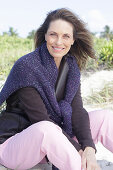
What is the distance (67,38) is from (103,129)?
0.78 m

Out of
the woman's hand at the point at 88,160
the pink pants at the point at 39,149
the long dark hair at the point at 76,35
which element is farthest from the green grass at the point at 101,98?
the pink pants at the point at 39,149

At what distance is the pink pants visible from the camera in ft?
6.10

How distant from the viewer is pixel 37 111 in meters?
2.09

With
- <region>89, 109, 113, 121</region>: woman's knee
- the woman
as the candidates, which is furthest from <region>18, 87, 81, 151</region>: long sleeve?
<region>89, 109, 113, 121</region>: woman's knee

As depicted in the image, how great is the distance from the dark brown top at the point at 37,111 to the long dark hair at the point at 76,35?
557 mm

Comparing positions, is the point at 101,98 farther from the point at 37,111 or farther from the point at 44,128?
the point at 44,128

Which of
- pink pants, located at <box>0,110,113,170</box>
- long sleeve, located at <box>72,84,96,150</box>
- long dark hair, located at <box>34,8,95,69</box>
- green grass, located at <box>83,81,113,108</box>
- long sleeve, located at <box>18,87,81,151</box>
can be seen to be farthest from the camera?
green grass, located at <box>83,81,113,108</box>

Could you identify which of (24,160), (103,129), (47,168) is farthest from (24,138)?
(103,129)

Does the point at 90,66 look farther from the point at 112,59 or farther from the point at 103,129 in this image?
the point at 103,129

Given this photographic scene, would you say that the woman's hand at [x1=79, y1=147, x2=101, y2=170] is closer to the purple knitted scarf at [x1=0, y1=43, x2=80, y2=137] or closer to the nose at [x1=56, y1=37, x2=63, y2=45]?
the purple knitted scarf at [x1=0, y1=43, x2=80, y2=137]

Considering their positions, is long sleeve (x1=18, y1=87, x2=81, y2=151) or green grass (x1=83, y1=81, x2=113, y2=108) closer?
long sleeve (x1=18, y1=87, x2=81, y2=151)

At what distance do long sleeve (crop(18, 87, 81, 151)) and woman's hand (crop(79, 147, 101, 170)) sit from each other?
0.30 ft

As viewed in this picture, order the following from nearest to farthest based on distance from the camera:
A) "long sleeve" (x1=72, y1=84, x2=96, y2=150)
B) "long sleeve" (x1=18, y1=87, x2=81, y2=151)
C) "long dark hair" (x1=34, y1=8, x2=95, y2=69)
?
"long sleeve" (x1=18, y1=87, x2=81, y2=151) → "long sleeve" (x1=72, y1=84, x2=96, y2=150) → "long dark hair" (x1=34, y1=8, x2=95, y2=69)

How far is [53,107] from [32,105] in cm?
24
